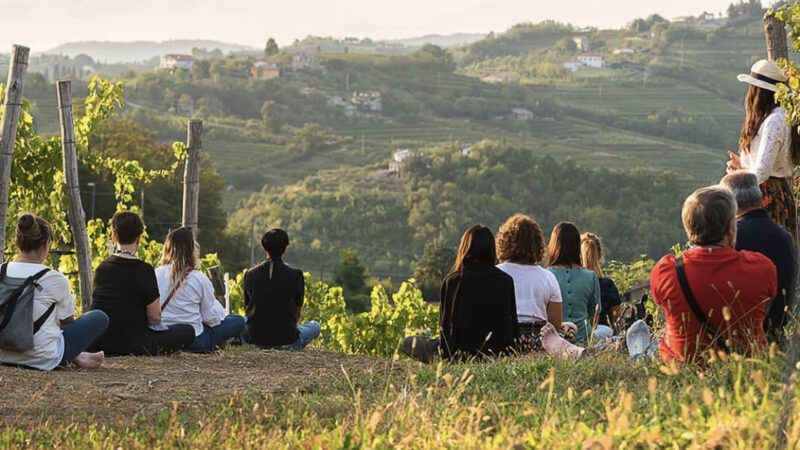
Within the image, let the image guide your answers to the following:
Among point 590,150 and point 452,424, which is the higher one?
point 452,424

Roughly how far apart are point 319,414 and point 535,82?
15413cm

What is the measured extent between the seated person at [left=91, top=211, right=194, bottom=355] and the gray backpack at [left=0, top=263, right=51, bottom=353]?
0.98 meters

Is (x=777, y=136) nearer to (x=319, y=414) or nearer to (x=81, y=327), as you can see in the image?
(x=319, y=414)

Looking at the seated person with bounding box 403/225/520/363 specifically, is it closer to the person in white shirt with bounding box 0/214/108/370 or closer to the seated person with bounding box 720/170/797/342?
the seated person with bounding box 720/170/797/342

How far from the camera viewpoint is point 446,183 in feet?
303

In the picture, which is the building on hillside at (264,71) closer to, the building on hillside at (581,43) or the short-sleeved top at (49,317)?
the building on hillside at (581,43)

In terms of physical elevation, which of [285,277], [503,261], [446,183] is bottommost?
[446,183]

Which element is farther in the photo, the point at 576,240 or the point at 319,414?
the point at 576,240

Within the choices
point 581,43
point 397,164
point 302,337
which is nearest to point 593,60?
point 581,43

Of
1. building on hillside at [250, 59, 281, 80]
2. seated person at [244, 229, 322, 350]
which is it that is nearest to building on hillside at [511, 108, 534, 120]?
building on hillside at [250, 59, 281, 80]

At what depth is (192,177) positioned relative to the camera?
34.1ft

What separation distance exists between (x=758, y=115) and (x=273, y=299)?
12.6 feet

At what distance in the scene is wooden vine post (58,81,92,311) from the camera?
8.77 m

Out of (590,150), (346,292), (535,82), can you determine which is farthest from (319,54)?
(346,292)
